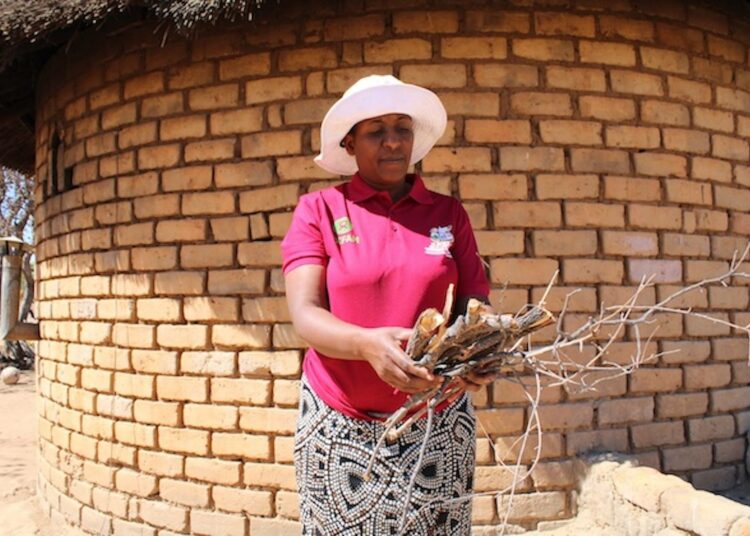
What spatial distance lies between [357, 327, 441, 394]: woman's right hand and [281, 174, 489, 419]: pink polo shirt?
0.21m

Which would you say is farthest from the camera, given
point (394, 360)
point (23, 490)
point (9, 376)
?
point (9, 376)

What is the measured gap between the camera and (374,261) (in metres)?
1.61

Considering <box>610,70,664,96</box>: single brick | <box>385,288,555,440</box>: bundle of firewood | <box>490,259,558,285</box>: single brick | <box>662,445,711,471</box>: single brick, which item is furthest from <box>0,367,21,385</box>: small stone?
<box>385,288,555,440</box>: bundle of firewood

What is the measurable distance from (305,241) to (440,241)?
0.34 metres

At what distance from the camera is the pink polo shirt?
5.24 ft

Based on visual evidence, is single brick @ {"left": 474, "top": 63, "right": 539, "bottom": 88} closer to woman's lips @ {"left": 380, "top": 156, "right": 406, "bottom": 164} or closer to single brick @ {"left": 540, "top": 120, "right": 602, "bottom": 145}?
single brick @ {"left": 540, "top": 120, "right": 602, "bottom": 145}

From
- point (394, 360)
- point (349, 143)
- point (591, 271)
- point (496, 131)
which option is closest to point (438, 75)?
point (496, 131)

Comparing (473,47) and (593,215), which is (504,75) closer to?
(473,47)

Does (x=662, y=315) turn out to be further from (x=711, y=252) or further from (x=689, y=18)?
(x=689, y=18)

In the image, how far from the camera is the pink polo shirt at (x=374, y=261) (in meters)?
1.60

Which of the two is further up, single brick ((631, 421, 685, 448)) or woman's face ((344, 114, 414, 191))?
woman's face ((344, 114, 414, 191))

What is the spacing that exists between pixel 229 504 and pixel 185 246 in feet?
4.41

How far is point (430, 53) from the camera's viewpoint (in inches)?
131

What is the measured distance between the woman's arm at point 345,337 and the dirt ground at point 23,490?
209cm
